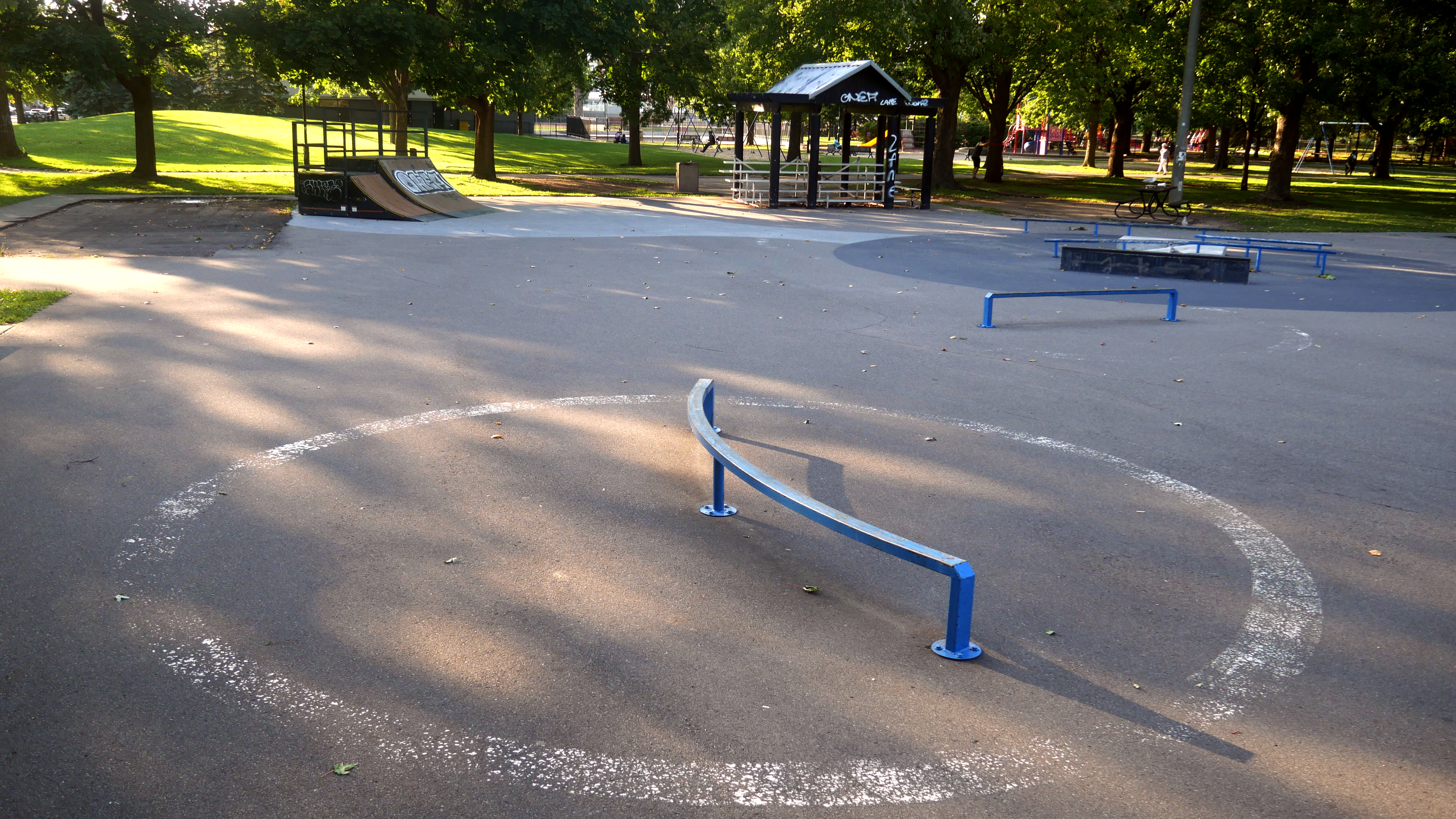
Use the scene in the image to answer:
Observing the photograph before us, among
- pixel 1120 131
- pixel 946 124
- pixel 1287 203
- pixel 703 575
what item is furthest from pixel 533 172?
pixel 703 575

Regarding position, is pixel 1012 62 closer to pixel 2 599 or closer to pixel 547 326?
pixel 547 326

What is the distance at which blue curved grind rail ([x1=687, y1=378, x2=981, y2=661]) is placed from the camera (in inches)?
170

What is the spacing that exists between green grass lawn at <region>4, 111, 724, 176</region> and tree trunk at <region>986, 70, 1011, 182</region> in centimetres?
1193

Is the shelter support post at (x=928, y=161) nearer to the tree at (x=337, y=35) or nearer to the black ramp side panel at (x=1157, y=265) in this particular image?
the black ramp side panel at (x=1157, y=265)

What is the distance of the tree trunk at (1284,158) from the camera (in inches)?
1270

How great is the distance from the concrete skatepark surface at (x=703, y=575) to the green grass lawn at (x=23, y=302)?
0.25m

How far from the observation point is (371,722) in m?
3.82

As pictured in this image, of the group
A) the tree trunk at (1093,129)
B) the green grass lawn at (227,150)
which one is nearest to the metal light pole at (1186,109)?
the green grass lawn at (227,150)

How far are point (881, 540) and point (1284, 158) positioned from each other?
1330 inches

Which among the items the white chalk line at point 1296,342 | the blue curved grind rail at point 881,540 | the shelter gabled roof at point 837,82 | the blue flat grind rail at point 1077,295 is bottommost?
the blue curved grind rail at point 881,540

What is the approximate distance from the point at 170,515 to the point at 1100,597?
4.87 meters

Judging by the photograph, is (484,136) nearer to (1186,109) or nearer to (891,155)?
(891,155)

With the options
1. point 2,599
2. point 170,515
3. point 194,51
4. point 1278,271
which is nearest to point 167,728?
point 2,599

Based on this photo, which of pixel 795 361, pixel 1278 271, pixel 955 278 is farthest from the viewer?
pixel 1278 271
